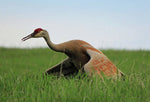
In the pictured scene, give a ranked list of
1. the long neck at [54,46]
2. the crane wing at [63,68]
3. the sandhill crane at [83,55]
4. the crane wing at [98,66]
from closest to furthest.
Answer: the crane wing at [98,66] < the sandhill crane at [83,55] < the long neck at [54,46] < the crane wing at [63,68]

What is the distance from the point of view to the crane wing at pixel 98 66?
4520 mm

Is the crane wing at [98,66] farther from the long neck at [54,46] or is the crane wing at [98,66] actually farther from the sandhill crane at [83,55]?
the long neck at [54,46]

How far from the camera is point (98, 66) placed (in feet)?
15.2

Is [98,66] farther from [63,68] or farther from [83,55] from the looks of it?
[63,68]

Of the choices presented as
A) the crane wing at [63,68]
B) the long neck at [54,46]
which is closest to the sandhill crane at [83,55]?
the long neck at [54,46]

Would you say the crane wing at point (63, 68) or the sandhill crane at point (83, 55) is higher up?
the sandhill crane at point (83, 55)

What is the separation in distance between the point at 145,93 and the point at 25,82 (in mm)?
2167

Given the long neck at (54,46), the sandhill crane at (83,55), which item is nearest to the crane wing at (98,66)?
the sandhill crane at (83,55)

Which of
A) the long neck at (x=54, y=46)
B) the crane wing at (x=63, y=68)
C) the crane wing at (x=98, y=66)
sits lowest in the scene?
Answer: the crane wing at (x=63, y=68)

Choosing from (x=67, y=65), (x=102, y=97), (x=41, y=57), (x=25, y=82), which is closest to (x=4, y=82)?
(x=25, y=82)

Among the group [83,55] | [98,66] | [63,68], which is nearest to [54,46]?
[83,55]

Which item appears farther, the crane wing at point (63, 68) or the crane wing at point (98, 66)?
the crane wing at point (63, 68)

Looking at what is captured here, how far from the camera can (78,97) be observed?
3451mm

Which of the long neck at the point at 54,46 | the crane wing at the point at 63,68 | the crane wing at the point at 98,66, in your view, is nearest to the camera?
the crane wing at the point at 98,66
